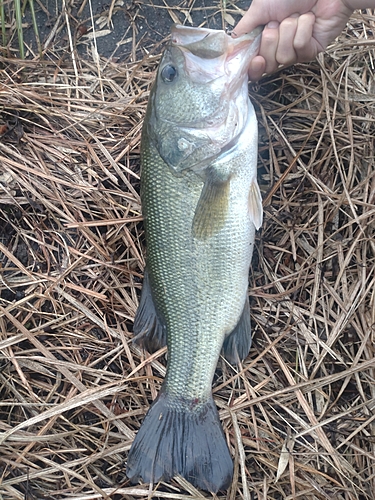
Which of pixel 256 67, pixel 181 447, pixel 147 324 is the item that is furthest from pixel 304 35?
pixel 181 447

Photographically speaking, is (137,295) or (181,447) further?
(137,295)

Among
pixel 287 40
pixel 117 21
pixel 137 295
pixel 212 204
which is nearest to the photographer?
pixel 212 204

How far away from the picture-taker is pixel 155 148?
242 centimetres

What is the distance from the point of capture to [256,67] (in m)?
2.47

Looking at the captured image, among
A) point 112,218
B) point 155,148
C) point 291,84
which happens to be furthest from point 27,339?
point 291,84

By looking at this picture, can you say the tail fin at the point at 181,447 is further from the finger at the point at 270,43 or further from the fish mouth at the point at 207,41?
the finger at the point at 270,43

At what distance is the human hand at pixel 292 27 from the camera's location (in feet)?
7.94

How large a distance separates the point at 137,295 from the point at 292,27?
1.83 metres

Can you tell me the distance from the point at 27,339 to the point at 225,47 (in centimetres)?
214

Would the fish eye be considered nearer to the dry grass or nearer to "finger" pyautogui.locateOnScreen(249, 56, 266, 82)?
"finger" pyautogui.locateOnScreen(249, 56, 266, 82)

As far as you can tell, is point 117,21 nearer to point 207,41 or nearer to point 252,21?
point 252,21

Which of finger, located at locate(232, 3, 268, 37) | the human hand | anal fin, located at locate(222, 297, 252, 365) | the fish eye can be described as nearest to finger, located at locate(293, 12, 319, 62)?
the human hand

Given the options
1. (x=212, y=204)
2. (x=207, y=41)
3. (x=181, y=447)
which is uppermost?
(x=207, y=41)

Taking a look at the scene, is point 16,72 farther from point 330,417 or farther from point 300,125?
point 330,417
